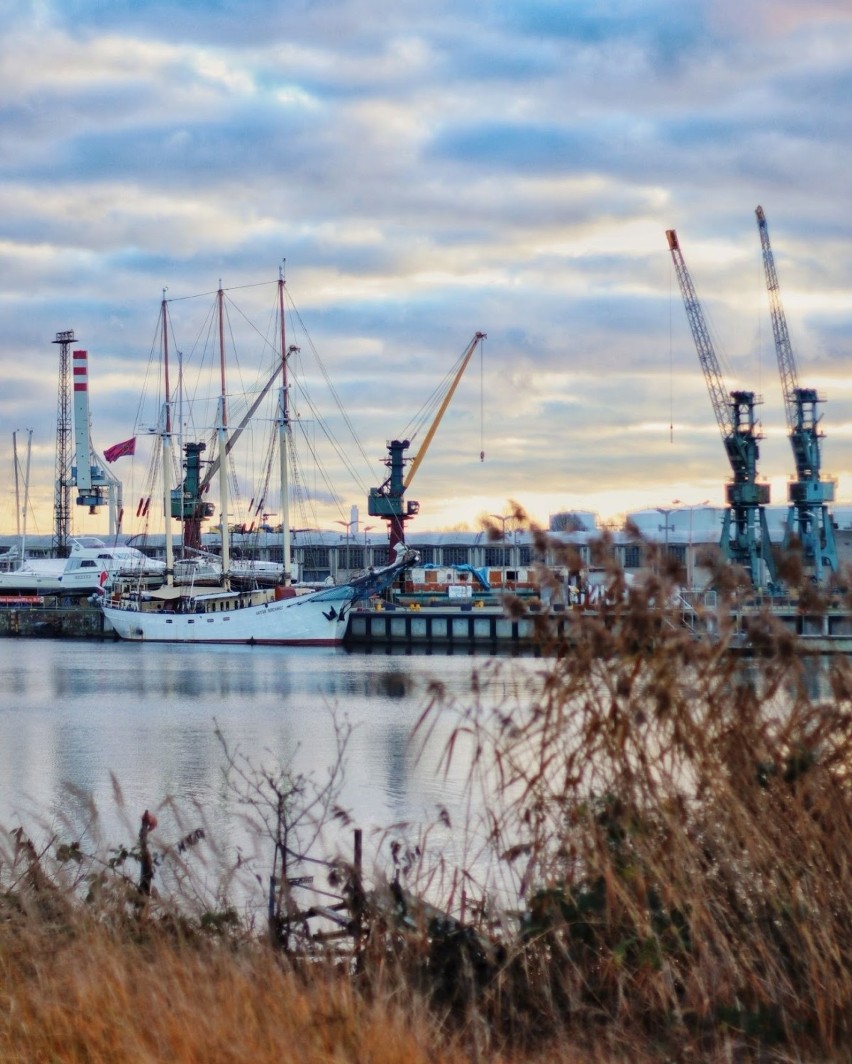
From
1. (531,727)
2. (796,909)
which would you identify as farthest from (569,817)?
(796,909)

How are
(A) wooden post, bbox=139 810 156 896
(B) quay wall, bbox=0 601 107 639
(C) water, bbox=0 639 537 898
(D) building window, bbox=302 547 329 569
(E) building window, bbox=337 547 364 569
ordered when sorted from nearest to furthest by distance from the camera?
(A) wooden post, bbox=139 810 156 896, (C) water, bbox=0 639 537 898, (B) quay wall, bbox=0 601 107 639, (E) building window, bbox=337 547 364 569, (D) building window, bbox=302 547 329 569

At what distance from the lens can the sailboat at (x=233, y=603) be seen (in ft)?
261

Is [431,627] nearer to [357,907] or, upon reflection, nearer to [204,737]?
[204,737]

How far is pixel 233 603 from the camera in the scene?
83.4 m

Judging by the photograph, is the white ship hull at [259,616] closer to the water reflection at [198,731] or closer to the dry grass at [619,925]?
the water reflection at [198,731]

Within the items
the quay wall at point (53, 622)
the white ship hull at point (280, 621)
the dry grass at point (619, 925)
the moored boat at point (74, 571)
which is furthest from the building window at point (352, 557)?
the dry grass at point (619, 925)

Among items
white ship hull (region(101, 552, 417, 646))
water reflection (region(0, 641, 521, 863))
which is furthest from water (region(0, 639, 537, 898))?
white ship hull (region(101, 552, 417, 646))

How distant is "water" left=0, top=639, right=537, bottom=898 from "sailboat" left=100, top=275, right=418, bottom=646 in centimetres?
1120

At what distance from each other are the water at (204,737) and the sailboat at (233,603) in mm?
11201

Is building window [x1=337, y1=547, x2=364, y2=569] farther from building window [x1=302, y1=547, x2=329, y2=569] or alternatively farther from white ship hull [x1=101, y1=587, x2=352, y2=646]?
white ship hull [x1=101, y1=587, x2=352, y2=646]

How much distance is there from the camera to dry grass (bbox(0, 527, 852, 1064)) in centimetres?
595

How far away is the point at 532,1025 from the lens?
633cm

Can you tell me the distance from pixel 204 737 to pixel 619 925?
27.4 meters

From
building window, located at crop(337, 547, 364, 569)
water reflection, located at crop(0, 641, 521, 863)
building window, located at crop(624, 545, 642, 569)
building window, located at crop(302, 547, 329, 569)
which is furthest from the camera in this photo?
building window, located at crop(302, 547, 329, 569)
